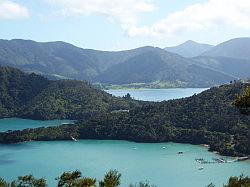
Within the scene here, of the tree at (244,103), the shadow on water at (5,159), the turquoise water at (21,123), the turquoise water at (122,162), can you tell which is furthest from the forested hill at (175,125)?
the tree at (244,103)

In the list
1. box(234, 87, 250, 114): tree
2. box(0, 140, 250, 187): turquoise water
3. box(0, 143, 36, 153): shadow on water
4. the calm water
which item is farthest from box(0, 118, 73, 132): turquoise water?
box(234, 87, 250, 114): tree

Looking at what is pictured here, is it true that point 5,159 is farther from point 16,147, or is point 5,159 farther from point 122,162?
point 122,162

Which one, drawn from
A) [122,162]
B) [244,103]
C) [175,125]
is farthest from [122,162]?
[244,103]

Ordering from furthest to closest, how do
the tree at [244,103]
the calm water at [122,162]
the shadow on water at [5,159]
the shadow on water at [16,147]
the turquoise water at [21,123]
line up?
the turquoise water at [21,123] → the shadow on water at [16,147] → the shadow on water at [5,159] → the calm water at [122,162] → the tree at [244,103]

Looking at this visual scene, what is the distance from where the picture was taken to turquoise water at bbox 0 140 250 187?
284 ft

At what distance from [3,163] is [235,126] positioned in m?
55.8

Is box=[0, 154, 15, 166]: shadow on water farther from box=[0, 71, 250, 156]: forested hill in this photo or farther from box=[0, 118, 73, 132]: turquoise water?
box=[0, 118, 73, 132]: turquoise water

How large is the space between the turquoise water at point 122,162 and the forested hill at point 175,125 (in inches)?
156

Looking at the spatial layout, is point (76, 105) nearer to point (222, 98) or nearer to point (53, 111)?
point (53, 111)

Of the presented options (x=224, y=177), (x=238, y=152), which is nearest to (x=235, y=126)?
(x=238, y=152)

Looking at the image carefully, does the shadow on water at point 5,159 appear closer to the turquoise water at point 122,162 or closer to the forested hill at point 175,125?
the turquoise water at point 122,162

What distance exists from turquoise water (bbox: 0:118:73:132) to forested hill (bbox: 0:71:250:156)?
80.2 ft

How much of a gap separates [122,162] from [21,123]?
80.9 m

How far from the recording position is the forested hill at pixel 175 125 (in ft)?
388
